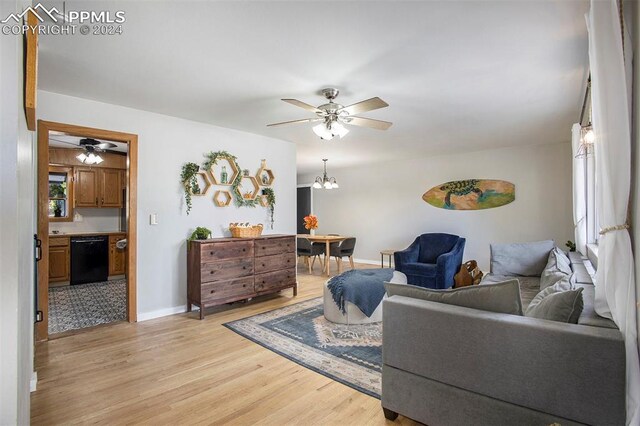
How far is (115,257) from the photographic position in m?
6.05

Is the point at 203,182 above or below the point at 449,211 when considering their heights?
above

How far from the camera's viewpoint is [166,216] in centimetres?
397

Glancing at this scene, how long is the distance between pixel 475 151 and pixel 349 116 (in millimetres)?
4273

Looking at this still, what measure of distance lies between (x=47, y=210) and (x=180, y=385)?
2.35 meters

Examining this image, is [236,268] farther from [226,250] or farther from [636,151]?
[636,151]

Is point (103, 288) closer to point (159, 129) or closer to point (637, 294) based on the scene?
point (159, 129)

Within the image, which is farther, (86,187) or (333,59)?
(86,187)

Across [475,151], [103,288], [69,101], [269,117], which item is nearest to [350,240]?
[475,151]

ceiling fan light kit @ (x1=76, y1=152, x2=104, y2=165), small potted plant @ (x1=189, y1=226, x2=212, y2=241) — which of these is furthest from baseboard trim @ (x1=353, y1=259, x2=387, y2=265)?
ceiling fan light kit @ (x1=76, y1=152, x2=104, y2=165)

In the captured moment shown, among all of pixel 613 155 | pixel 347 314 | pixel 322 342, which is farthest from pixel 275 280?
pixel 613 155

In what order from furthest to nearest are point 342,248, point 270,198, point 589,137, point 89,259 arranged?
point 342,248, point 89,259, point 270,198, point 589,137

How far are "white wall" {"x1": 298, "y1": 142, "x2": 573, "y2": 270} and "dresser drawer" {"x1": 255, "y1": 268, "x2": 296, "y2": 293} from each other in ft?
11.4

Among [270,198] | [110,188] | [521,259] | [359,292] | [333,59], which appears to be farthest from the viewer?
[110,188]

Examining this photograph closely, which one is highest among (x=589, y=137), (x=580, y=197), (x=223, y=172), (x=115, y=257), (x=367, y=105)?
(x=367, y=105)
